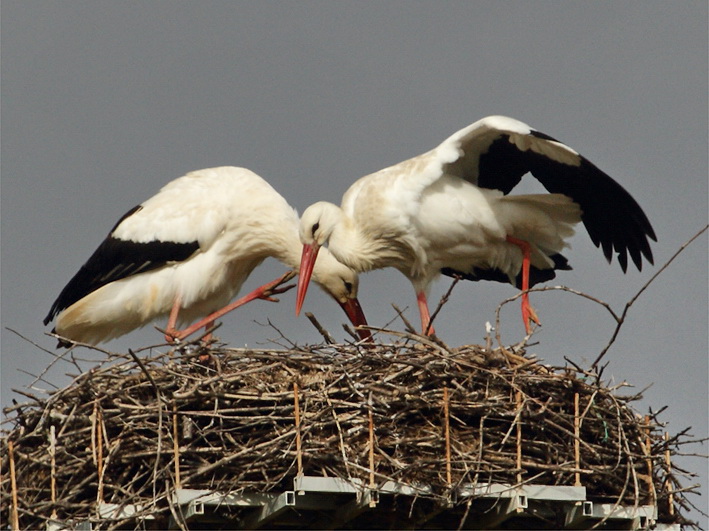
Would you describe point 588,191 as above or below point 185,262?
above

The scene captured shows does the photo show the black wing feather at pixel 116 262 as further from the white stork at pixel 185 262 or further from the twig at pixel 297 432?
the twig at pixel 297 432

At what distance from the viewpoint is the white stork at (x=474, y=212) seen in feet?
25.1

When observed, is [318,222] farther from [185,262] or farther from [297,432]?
[297,432]

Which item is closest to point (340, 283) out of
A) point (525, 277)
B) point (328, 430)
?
point (525, 277)

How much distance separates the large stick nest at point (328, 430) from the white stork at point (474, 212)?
149 centimetres

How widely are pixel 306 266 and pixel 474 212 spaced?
101 cm

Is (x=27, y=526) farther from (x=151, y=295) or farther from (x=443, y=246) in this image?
(x=443, y=246)

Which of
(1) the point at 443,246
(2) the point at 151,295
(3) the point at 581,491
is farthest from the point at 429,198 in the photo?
(3) the point at 581,491

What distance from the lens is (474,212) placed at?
7867mm

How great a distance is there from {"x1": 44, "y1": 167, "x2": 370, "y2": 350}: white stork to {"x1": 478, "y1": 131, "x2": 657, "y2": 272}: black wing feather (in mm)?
1040

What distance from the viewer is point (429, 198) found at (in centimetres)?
777

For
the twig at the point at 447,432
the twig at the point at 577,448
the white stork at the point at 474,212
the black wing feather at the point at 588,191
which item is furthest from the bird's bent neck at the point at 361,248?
the twig at the point at 577,448

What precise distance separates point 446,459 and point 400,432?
242 millimetres

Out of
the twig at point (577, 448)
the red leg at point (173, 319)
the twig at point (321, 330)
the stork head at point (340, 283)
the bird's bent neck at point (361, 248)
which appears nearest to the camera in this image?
the twig at point (577, 448)
